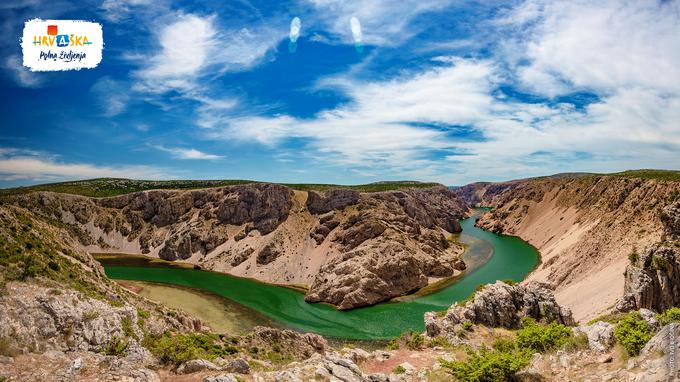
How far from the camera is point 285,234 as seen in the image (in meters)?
124

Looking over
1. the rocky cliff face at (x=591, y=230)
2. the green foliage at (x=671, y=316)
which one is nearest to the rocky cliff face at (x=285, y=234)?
the rocky cliff face at (x=591, y=230)

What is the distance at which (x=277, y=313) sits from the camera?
7569 cm

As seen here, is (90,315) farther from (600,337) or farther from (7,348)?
(600,337)

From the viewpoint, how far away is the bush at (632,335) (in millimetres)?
14742

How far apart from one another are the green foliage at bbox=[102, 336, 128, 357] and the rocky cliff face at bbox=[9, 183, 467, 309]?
2262 inches

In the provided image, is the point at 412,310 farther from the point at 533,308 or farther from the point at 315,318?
the point at 533,308

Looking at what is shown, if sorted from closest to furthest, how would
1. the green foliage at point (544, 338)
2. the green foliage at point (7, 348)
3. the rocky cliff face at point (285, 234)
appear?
the green foliage at point (7, 348)
the green foliage at point (544, 338)
the rocky cliff face at point (285, 234)

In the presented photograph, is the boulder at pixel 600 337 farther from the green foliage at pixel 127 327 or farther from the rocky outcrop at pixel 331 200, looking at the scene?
the rocky outcrop at pixel 331 200

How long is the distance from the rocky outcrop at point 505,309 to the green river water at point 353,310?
31204 mm

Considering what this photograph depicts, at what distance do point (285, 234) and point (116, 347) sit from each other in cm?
10190

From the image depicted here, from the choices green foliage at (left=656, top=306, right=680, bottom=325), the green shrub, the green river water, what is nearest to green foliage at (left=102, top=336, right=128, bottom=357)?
the green shrub

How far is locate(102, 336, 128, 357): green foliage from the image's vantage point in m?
21.7

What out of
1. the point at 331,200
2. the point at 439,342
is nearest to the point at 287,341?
the point at 439,342

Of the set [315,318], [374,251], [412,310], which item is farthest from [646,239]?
[315,318]
